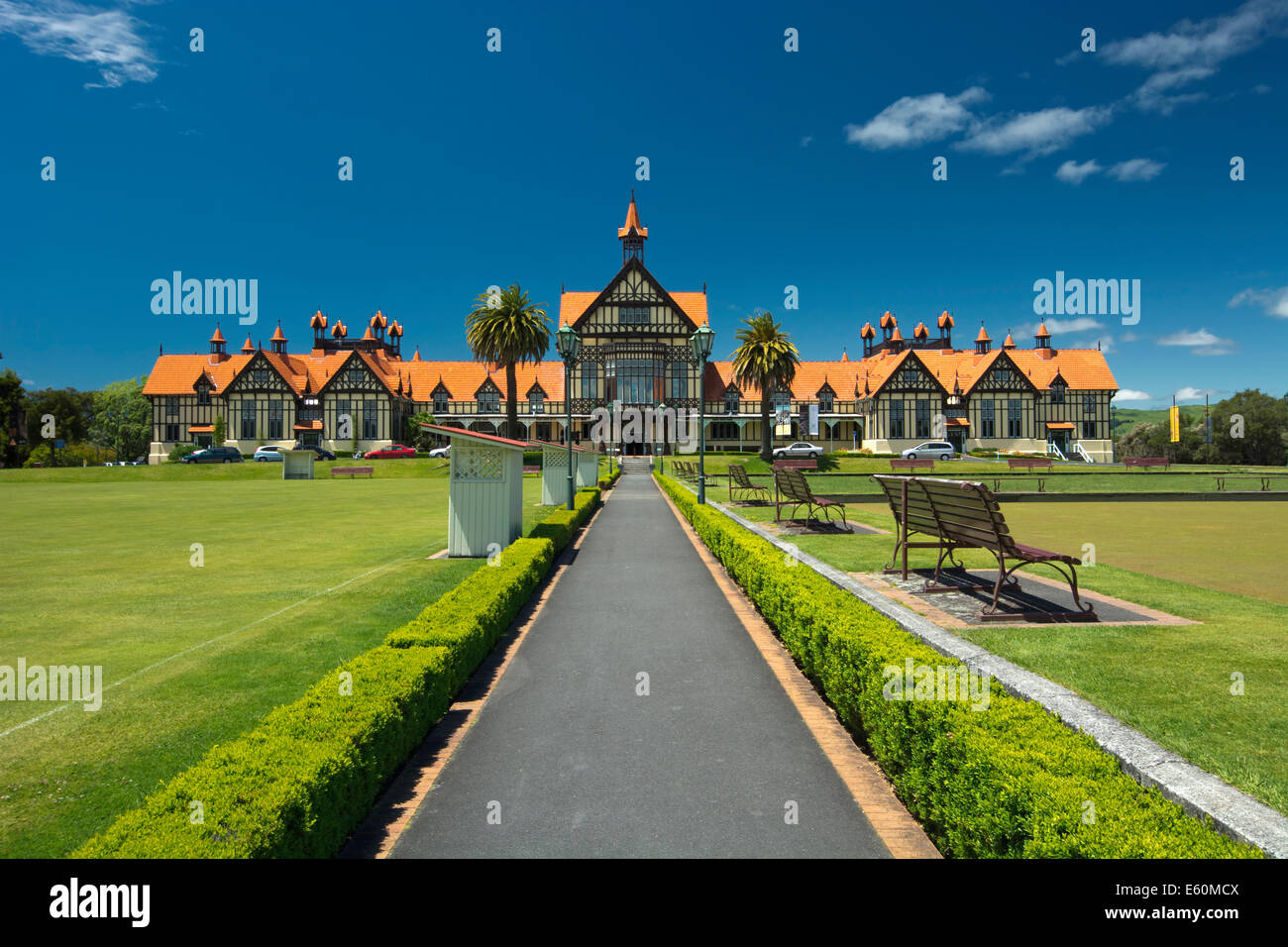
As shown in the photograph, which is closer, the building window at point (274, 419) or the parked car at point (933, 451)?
the parked car at point (933, 451)

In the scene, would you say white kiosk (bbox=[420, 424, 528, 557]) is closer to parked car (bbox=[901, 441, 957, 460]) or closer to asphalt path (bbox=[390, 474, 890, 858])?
asphalt path (bbox=[390, 474, 890, 858])

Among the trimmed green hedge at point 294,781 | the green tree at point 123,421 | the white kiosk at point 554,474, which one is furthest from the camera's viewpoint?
the green tree at point 123,421

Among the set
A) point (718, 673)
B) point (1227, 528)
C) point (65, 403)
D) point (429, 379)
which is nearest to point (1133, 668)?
point (718, 673)

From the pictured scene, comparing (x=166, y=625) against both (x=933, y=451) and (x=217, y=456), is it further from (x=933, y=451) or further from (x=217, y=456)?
(x=933, y=451)

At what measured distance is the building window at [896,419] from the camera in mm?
66250

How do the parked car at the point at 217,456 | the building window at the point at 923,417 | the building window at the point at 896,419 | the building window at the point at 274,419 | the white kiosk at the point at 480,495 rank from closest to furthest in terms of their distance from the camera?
1. the white kiosk at the point at 480,495
2. the parked car at the point at 217,456
3. the building window at the point at 923,417
4. the building window at the point at 896,419
5. the building window at the point at 274,419

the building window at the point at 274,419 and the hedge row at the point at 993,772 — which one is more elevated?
the building window at the point at 274,419

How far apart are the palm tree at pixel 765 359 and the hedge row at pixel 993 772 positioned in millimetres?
44315


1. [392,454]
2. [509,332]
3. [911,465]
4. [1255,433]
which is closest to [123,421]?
[392,454]

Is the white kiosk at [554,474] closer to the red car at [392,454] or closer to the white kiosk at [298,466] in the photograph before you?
the white kiosk at [298,466]

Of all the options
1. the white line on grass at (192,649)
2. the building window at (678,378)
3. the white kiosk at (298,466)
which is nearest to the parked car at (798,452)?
the building window at (678,378)

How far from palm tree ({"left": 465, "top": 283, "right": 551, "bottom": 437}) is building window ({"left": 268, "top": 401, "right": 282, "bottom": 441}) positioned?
1086 inches

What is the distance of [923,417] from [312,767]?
228ft

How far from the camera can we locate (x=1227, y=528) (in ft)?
50.1
